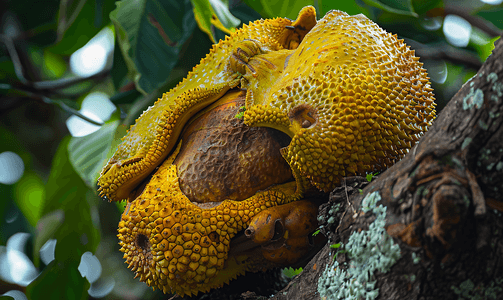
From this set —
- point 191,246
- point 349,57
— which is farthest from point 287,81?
point 191,246

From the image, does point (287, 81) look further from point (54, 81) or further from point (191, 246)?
point (54, 81)

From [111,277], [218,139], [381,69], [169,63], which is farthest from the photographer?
[111,277]

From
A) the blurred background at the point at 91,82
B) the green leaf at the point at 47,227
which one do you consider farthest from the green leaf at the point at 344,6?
the green leaf at the point at 47,227

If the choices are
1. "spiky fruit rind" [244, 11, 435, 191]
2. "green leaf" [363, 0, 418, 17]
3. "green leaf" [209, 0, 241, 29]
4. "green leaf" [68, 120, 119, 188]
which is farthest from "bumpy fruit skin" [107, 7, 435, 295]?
"green leaf" [363, 0, 418, 17]

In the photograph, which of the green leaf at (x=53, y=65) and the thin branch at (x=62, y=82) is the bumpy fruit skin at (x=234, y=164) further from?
the green leaf at (x=53, y=65)

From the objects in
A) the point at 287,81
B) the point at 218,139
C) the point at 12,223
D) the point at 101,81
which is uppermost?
the point at 287,81

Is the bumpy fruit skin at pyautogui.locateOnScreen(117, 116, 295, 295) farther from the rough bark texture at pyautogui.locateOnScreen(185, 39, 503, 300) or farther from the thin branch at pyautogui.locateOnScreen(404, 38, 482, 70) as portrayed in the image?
the thin branch at pyautogui.locateOnScreen(404, 38, 482, 70)

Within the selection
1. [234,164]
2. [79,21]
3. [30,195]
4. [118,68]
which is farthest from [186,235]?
[30,195]
